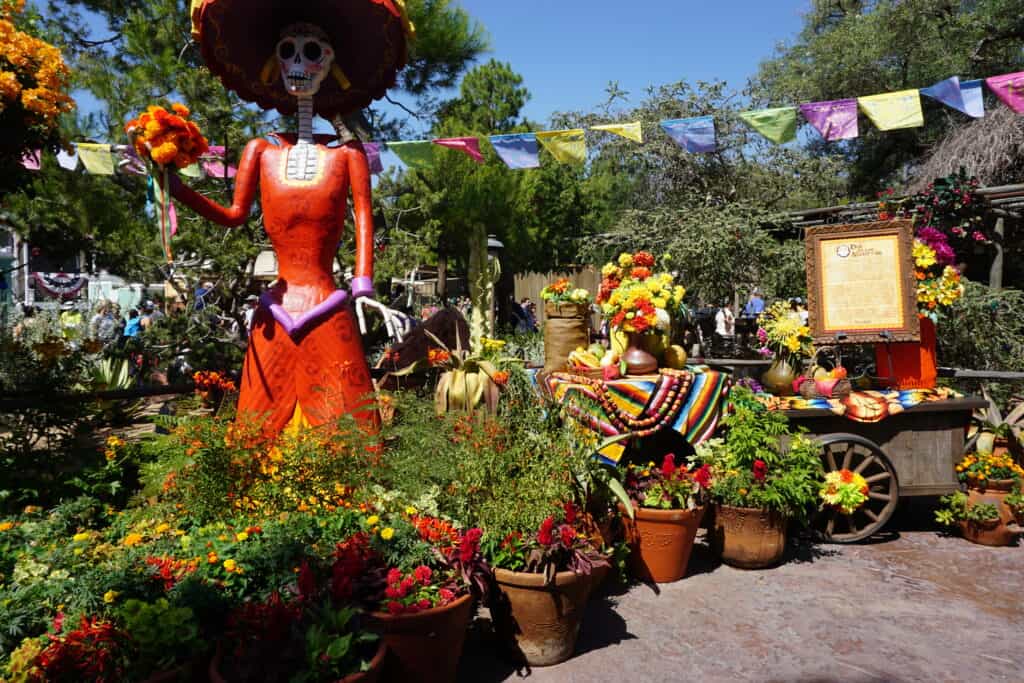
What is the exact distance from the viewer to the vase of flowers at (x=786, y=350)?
4914mm

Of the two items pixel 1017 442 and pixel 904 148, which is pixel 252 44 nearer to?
pixel 1017 442

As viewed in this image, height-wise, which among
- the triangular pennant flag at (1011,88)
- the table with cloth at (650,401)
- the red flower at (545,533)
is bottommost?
the red flower at (545,533)

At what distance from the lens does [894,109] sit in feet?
21.3

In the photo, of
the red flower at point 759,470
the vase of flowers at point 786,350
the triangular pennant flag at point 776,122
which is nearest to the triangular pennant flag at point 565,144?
the triangular pennant flag at point 776,122

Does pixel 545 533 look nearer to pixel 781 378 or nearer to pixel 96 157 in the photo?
pixel 781 378

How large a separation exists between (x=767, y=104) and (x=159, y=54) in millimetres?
12338

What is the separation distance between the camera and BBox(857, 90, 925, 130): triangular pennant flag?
6.41 m

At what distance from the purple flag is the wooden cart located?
10.7 ft

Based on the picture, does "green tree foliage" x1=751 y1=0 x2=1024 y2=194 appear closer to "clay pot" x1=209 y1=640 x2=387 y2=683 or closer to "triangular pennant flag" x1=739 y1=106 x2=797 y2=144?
"triangular pennant flag" x1=739 y1=106 x2=797 y2=144

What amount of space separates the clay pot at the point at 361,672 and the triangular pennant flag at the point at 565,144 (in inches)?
225

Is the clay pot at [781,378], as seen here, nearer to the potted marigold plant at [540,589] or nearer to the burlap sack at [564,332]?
the burlap sack at [564,332]

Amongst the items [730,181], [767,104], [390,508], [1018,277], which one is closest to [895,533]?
[390,508]

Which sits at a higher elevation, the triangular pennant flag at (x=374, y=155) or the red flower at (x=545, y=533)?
the triangular pennant flag at (x=374, y=155)

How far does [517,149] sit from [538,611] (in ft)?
17.3
